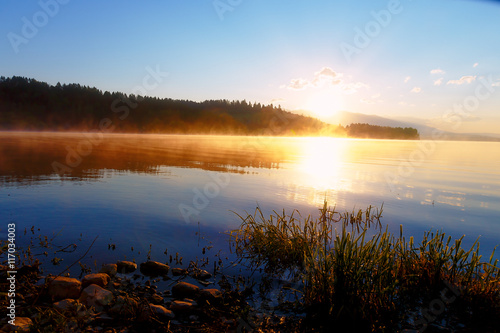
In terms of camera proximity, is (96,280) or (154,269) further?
(154,269)

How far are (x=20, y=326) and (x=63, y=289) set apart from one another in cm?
138

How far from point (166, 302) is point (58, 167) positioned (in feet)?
93.1

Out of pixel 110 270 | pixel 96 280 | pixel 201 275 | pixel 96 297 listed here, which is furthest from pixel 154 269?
pixel 96 297

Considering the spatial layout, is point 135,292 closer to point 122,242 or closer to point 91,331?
point 91,331

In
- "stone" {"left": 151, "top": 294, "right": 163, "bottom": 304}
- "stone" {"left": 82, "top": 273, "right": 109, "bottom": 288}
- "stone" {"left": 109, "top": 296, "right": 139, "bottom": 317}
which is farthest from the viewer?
"stone" {"left": 82, "top": 273, "right": 109, "bottom": 288}

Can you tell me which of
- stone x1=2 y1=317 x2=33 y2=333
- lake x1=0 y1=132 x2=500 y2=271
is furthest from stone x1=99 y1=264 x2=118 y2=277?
stone x1=2 y1=317 x2=33 y2=333

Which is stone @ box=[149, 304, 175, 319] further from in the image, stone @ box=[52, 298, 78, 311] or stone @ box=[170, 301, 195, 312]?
stone @ box=[52, 298, 78, 311]

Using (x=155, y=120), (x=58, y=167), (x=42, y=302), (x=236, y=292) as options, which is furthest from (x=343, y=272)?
(x=155, y=120)

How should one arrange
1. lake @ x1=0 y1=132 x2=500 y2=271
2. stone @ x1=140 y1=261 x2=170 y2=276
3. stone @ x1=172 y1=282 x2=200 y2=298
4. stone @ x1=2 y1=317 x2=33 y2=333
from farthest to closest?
lake @ x1=0 y1=132 x2=500 y2=271, stone @ x1=140 y1=261 x2=170 y2=276, stone @ x1=172 y1=282 x2=200 y2=298, stone @ x1=2 y1=317 x2=33 y2=333

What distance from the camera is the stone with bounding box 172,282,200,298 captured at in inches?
284

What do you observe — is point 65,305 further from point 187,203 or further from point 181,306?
point 187,203

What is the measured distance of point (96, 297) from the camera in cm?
660

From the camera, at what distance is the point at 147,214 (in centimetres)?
1518

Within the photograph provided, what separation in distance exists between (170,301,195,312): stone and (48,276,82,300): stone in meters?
2.08
